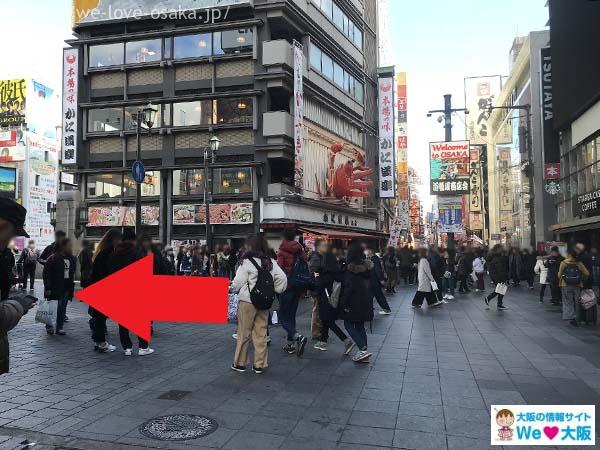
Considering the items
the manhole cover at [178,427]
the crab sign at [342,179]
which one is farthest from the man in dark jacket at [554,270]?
the crab sign at [342,179]

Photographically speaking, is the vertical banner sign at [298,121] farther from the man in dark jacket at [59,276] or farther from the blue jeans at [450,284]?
the man in dark jacket at [59,276]

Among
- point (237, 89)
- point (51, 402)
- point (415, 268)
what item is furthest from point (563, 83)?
point (51, 402)

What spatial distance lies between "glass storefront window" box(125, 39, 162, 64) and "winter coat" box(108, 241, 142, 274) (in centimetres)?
2431

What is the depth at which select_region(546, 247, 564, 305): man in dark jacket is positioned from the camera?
13783mm

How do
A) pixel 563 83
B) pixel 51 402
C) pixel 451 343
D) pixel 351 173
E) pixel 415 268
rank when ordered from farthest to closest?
1. pixel 351 173
2. pixel 415 268
3. pixel 563 83
4. pixel 451 343
5. pixel 51 402

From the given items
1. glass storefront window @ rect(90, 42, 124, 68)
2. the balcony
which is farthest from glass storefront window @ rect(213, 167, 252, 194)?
glass storefront window @ rect(90, 42, 124, 68)

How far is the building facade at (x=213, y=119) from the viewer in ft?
89.9

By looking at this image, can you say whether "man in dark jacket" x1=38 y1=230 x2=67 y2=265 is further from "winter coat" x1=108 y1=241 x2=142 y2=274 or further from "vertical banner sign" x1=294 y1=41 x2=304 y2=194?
"vertical banner sign" x1=294 y1=41 x2=304 y2=194

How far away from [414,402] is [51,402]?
4.10 metres

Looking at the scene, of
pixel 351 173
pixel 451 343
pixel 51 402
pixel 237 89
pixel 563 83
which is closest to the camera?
pixel 51 402

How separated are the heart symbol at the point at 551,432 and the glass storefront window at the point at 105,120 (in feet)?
98.7

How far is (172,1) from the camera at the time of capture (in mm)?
29312

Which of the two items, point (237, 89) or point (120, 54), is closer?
point (237, 89)

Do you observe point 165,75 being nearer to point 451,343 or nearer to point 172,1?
point 172,1
